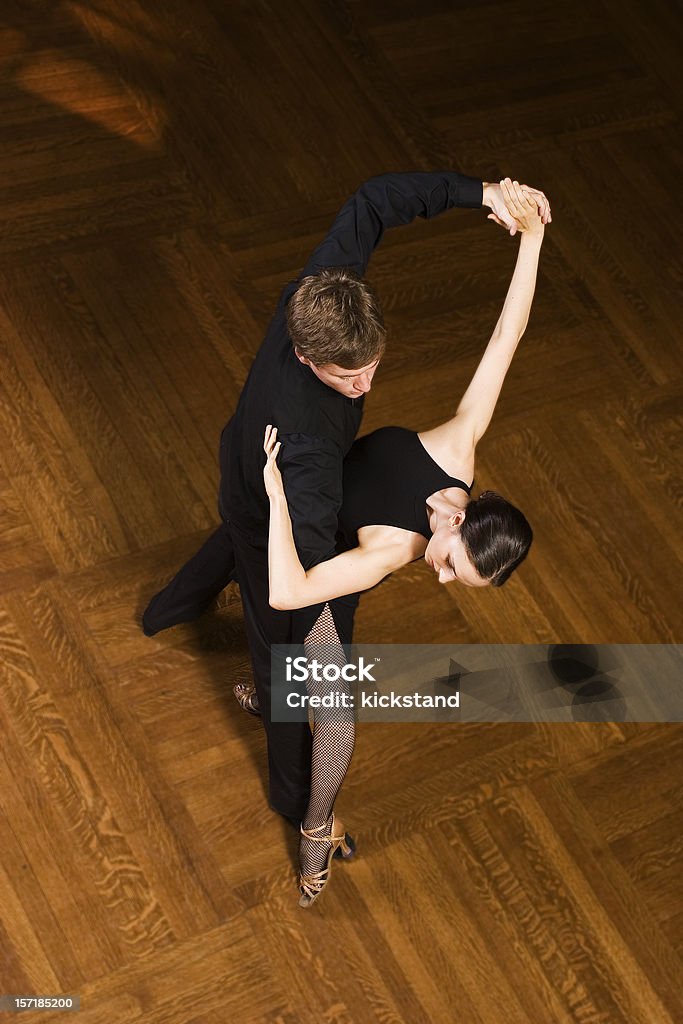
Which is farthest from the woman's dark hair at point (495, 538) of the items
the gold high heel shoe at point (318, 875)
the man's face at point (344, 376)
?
the gold high heel shoe at point (318, 875)

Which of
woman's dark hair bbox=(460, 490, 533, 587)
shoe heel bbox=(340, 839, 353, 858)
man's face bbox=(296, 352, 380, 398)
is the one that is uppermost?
man's face bbox=(296, 352, 380, 398)

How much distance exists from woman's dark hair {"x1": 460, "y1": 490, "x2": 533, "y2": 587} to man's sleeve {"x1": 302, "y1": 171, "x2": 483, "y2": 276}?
52 centimetres

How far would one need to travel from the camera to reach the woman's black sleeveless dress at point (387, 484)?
84.4 inches

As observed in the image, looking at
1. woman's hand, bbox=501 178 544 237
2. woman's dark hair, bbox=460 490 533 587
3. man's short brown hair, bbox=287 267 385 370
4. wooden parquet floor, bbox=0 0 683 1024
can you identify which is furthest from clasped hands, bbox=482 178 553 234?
wooden parquet floor, bbox=0 0 683 1024

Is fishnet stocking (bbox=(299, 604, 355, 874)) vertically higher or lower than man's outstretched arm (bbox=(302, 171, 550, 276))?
lower

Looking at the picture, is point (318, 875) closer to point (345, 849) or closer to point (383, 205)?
point (345, 849)

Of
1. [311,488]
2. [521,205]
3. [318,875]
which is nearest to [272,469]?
[311,488]

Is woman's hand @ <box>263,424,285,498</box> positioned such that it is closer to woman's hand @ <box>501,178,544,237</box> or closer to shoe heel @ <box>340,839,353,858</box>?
woman's hand @ <box>501,178,544,237</box>

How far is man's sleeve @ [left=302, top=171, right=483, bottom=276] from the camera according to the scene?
2.19 meters

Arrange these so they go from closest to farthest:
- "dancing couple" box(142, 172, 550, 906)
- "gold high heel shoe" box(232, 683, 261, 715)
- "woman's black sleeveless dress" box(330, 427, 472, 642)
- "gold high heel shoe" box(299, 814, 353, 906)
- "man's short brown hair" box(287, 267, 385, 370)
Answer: "man's short brown hair" box(287, 267, 385, 370), "dancing couple" box(142, 172, 550, 906), "woman's black sleeveless dress" box(330, 427, 472, 642), "gold high heel shoe" box(299, 814, 353, 906), "gold high heel shoe" box(232, 683, 261, 715)

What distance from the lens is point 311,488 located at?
199 cm

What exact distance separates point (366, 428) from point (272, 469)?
3.79ft

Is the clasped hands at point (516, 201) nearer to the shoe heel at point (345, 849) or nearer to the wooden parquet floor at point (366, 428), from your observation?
the wooden parquet floor at point (366, 428)

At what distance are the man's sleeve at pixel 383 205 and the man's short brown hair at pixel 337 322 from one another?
278 millimetres
